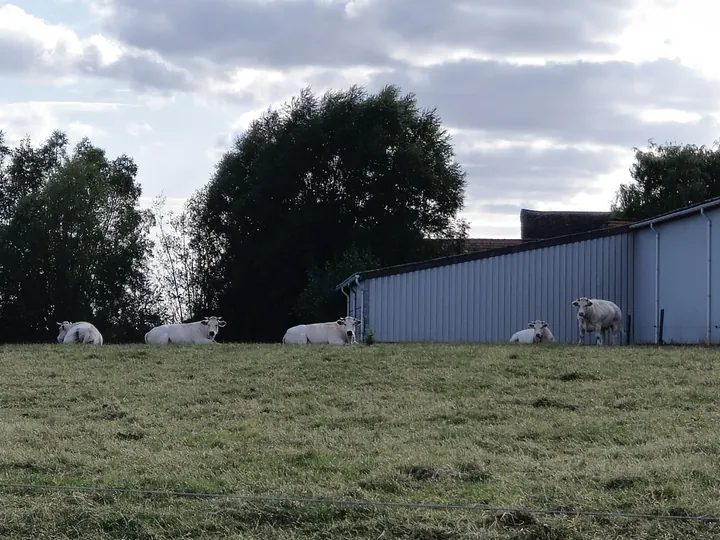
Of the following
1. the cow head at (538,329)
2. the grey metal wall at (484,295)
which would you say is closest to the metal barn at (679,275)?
the grey metal wall at (484,295)

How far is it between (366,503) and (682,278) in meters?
21.8

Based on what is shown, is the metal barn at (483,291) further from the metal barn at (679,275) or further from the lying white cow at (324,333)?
the lying white cow at (324,333)

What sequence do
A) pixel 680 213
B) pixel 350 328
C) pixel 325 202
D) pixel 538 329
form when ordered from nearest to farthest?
pixel 538 329 → pixel 680 213 → pixel 350 328 → pixel 325 202

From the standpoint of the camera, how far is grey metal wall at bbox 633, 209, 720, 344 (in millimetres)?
28703

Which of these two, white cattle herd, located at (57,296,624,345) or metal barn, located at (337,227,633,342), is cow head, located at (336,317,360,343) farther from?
metal barn, located at (337,227,633,342)

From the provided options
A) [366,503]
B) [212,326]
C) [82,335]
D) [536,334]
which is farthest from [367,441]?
[82,335]

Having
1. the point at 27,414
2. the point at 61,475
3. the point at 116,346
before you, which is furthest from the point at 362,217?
the point at 61,475

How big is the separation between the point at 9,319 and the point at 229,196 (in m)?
11.2

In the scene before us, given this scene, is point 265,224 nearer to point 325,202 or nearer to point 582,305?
point 325,202

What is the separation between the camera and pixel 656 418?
1383 centimetres

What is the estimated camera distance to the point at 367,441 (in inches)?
510

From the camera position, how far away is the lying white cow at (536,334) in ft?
90.2

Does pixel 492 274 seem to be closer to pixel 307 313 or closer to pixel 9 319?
pixel 307 313

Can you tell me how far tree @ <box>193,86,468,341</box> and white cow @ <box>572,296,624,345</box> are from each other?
18.7 metres
